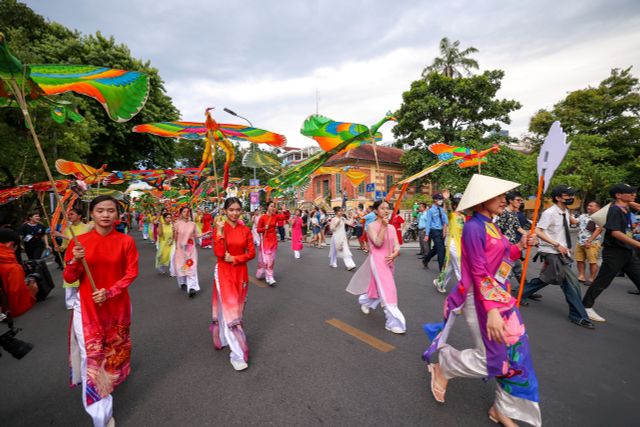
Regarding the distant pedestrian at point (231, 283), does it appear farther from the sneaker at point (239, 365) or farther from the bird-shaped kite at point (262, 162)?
the bird-shaped kite at point (262, 162)

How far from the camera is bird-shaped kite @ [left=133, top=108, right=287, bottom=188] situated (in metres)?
3.61

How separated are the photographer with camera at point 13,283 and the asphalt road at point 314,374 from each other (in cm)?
85

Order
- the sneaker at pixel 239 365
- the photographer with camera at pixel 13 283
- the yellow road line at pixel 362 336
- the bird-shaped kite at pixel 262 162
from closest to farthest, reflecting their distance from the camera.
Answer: the photographer with camera at pixel 13 283, the sneaker at pixel 239 365, the yellow road line at pixel 362 336, the bird-shaped kite at pixel 262 162

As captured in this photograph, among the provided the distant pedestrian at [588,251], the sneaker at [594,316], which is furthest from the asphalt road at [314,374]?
the distant pedestrian at [588,251]

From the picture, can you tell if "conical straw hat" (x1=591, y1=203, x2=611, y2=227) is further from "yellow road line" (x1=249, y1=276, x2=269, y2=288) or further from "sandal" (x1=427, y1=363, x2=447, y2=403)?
"yellow road line" (x1=249, y1=276, x2=269, y2=288)

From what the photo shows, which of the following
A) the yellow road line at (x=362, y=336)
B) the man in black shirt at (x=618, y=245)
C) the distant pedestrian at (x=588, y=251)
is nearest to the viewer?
the yellow road line at (x=362, y=336)

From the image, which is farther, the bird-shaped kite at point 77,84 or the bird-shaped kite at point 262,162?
the bird-shaped kite at point 262,162

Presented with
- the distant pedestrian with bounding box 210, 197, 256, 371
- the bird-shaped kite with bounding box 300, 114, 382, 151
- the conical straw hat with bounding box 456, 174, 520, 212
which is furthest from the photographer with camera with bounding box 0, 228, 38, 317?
the conical straw hat with bounding box 456, 174, 520, 212

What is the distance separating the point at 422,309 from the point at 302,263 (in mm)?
4914

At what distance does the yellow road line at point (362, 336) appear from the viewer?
3332 millimetres

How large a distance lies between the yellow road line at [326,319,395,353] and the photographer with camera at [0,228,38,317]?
3.14 meters

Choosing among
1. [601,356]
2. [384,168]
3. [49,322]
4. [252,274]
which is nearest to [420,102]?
[384,168]

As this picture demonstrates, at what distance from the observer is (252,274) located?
7527 mm

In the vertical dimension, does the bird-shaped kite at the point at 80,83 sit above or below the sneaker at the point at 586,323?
above
